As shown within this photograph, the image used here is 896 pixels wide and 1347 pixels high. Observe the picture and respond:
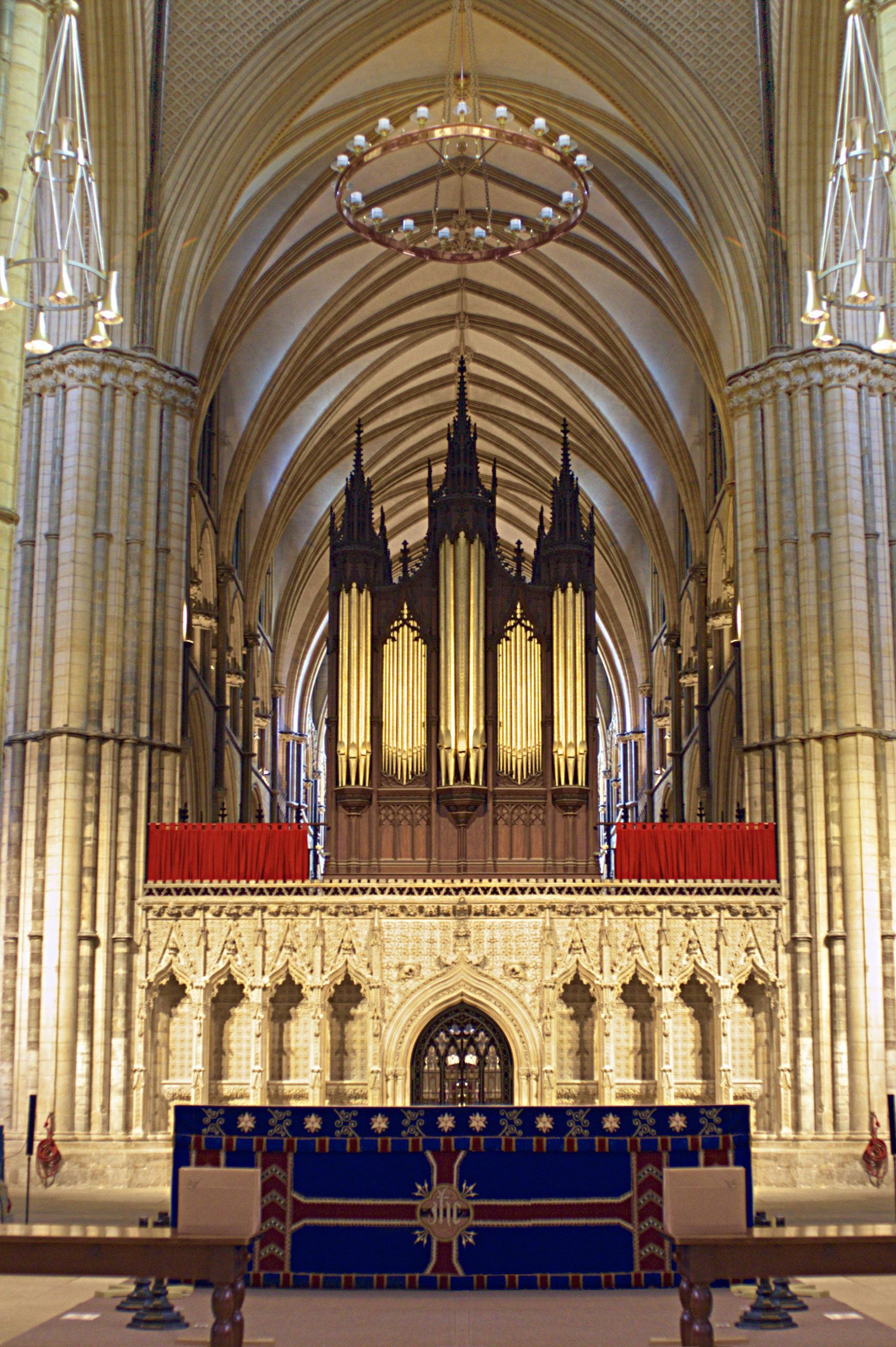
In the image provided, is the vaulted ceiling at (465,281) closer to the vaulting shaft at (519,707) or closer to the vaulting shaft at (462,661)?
the vaulting shaft at (462,661)

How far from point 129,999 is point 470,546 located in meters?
9.48

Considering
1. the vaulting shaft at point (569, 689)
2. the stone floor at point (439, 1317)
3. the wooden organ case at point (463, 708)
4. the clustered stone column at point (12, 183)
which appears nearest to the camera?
the stone floor at point (439, 1317)

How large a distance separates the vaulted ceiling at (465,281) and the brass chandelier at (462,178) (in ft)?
2.61

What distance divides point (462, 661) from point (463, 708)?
2.61 feet

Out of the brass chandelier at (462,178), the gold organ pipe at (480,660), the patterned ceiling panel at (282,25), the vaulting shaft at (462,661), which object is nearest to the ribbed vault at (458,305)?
the patterned ceiling panel at (282,25)

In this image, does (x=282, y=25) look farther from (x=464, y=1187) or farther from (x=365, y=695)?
(x=464, y=1187)

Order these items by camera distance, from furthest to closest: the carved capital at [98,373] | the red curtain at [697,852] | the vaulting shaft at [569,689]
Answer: the vaulting shaft at [569,689], the carved capital at [98,373], the red curtain at [697,852]

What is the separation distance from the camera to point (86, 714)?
66.7 feet

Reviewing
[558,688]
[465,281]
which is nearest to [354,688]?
[558,688]

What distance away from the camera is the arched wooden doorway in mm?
20891

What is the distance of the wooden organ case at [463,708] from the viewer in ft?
78.9

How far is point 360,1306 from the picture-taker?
10.3m

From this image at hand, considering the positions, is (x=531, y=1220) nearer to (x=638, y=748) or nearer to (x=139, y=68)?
(x=139, y=68)

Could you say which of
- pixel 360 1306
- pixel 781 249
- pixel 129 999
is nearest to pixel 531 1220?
pixel 360 1306
